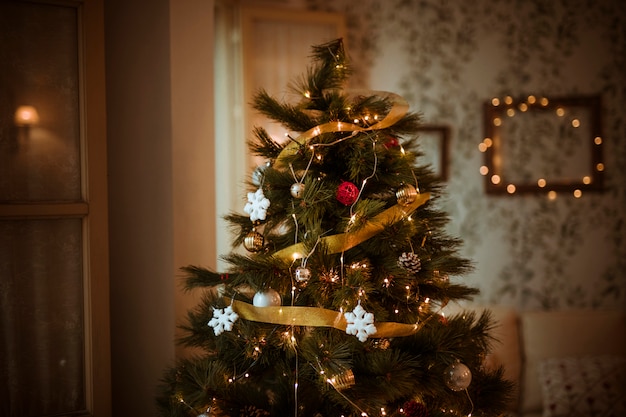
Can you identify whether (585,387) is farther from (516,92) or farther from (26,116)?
(26,116)

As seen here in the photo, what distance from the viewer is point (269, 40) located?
274cm

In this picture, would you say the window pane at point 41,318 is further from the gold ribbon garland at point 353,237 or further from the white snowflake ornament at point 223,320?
the gold ribbon garland at point 353,237

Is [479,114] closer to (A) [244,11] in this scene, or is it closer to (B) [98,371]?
(A) [244,11]

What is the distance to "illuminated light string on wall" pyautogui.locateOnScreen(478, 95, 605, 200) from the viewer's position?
309 centimetres

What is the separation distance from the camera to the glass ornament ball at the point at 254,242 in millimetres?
1348

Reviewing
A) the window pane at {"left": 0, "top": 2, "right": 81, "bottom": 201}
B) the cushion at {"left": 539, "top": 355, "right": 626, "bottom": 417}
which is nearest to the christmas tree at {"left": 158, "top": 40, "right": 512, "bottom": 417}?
the window pane at {"left": 0, "top": 2, "right": 81, "bottom": 201}

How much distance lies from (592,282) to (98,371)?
2648 millimetres

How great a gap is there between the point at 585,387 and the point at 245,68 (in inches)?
84.0

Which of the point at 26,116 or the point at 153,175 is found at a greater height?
the point at 26,116

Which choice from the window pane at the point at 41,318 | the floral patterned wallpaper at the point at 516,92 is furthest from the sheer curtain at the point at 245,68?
the window pane at the point at 41,318

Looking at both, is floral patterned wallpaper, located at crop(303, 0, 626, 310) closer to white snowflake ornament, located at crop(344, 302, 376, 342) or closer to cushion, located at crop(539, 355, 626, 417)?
cushion, located at crop(539, 355, 626, 417)

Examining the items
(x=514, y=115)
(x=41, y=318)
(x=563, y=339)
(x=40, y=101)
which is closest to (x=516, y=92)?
(x=514, y=115)

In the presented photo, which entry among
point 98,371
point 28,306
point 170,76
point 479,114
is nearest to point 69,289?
point 28,306

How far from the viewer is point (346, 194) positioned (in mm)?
1279
